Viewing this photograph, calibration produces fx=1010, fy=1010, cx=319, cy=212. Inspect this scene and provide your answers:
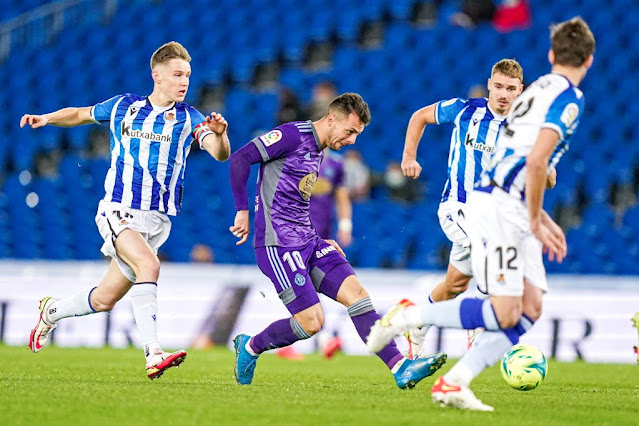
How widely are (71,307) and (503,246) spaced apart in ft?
12.2

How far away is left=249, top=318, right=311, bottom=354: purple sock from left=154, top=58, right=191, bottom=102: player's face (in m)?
1.88

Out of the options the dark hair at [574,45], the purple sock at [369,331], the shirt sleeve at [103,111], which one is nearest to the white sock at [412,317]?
the purple sock at [369,331]

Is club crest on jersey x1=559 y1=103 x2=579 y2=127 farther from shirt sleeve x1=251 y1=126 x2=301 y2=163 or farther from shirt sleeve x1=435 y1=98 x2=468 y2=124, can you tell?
shirt sleeve x1=435 y1=98 x2=468 y2=124

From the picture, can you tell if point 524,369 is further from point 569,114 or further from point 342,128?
point 569,114

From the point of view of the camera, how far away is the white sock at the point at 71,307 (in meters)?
7.65

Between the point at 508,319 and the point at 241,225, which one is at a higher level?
the point at 241,225

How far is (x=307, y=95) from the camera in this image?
1808 centimetres

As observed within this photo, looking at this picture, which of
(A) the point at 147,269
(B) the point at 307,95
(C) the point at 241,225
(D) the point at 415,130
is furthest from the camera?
(B) the point at 307,95

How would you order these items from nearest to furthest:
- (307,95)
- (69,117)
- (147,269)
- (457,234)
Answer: (147,269)
(69,117)
(457,234)
(307,95)

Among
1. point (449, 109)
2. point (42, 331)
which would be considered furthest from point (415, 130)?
point (42, 331)

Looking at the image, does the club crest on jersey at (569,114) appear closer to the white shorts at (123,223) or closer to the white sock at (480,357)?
the white sock at (480,357)

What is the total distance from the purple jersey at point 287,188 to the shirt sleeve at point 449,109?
1.42 m

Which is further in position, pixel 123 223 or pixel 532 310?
pixel 123 223

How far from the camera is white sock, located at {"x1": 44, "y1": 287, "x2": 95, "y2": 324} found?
301 inches
